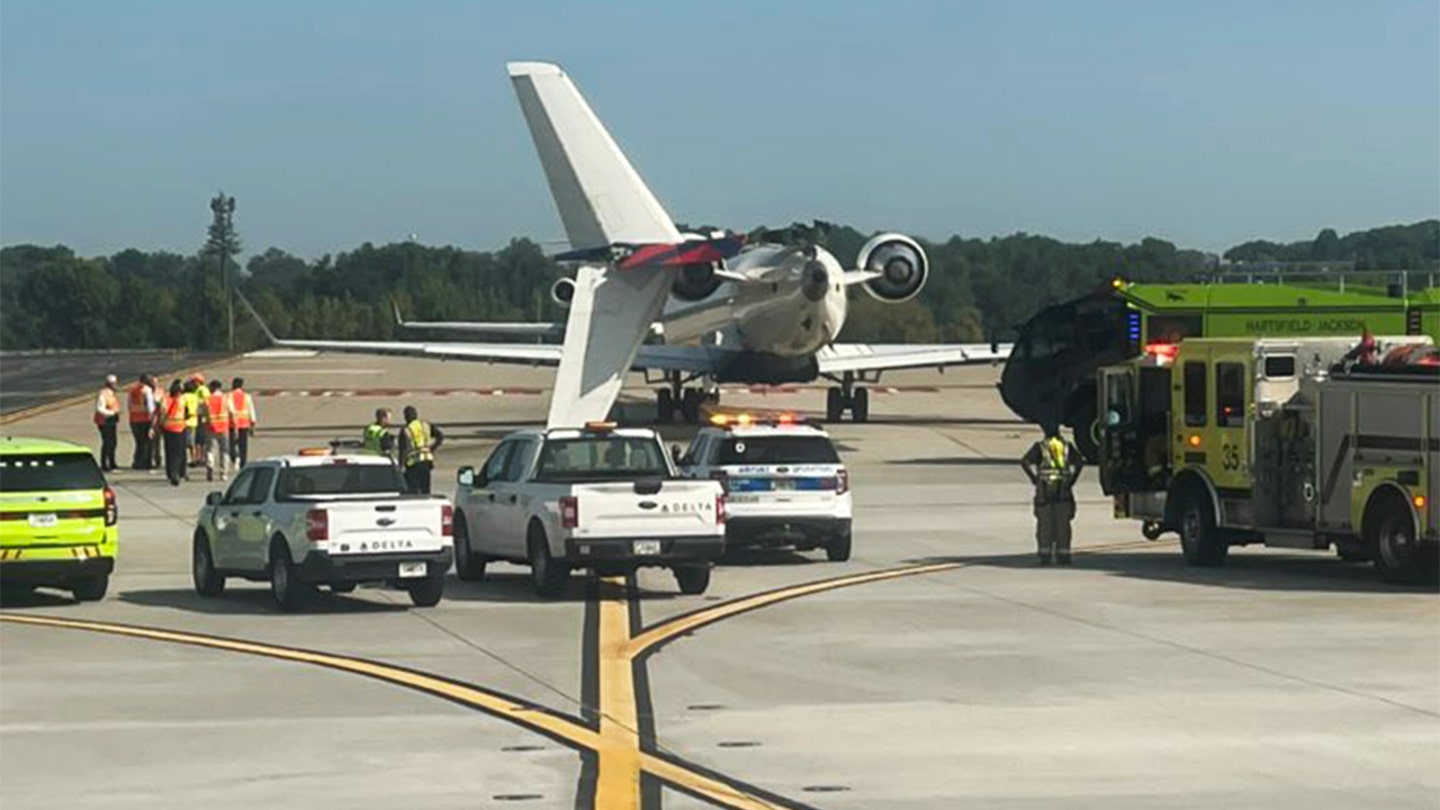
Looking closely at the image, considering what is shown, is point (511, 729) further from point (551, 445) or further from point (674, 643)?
point (551, 445)

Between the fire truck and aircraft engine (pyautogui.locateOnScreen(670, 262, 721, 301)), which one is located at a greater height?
aircraft engine (pyautogui.locateOnScreen(670, 262, 721, 301))

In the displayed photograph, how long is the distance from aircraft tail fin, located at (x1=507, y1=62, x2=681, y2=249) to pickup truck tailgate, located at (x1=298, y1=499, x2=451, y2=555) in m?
25.1

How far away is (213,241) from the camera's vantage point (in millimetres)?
186625

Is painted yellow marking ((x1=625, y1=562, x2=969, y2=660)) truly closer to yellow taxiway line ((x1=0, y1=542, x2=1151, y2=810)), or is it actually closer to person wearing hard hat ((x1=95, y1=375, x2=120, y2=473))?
yellow taxiway line ((x1=0, y1=542, x2=1151, y2=810))

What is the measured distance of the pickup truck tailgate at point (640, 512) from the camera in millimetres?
24938

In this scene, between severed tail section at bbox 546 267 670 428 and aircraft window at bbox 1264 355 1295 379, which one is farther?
severed tail section at bbox 546 267 670 428

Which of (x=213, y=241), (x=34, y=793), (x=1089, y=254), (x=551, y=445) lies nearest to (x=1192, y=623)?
(x=551, y=445)

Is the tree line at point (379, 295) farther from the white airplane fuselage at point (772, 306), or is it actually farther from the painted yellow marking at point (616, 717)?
the painted yellow marking at point (616, 717)

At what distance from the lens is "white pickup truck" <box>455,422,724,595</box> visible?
24953 mm

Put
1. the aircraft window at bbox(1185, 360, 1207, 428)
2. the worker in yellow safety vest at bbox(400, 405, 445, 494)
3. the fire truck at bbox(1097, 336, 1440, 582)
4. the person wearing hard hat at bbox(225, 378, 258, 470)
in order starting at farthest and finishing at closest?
1. the person wearing hard hat at bbox(225, 378, 258, 470)
2. the worker in yellow safety vest at bbox(400, 405, 445, 494)
3. the aircraft window at bbox(1185, 360, 1207, 428)
4. the fire truck at bbox(1097, 336, 1440, 582)

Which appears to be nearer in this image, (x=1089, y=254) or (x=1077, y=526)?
(x=1077, y=526)

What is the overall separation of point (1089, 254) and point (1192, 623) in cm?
8467

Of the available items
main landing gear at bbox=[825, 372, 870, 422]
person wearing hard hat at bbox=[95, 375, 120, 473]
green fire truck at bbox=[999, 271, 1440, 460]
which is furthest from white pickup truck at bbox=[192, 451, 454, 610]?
main landing gear at bbox=[825, 372, 870, 422]

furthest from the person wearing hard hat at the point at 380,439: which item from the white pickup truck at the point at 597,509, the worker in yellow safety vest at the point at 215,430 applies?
the white pickup truck at the point at 597,509
